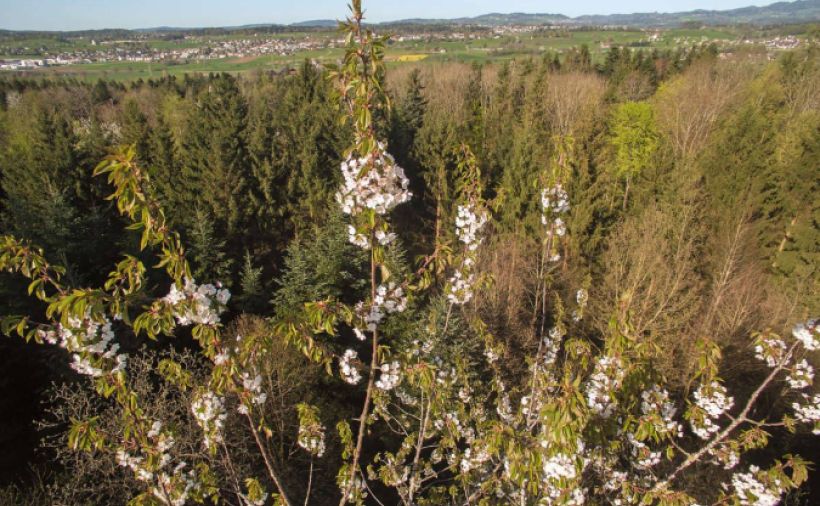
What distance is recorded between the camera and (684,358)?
13773 mm

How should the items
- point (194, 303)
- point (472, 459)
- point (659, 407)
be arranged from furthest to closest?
1. point (472, 459)
2. point (659, 407)
3. point (194, 303)

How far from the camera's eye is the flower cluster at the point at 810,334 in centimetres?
404

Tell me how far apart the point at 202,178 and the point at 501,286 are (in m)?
14.4

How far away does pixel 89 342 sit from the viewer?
314cm

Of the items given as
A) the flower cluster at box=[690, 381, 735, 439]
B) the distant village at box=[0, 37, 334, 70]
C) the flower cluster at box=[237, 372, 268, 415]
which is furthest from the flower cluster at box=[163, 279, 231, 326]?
the distant village at box=[0, 37, 334, 70]

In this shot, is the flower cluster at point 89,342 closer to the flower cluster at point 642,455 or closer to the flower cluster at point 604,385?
the flower cluster at point 604,385

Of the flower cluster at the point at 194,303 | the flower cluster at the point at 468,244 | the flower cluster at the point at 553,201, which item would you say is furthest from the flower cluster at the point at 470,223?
the flower cluster at the point at 194,303

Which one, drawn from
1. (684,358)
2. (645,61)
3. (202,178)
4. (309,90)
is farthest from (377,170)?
(645,61)

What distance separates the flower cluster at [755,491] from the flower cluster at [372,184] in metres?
4.26

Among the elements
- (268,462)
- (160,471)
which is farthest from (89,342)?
(160,471)

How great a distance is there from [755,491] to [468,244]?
3570 mm

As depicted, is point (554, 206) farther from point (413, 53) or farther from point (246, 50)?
point (246, 50)

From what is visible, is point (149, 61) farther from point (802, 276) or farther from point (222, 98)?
point (802, 276)

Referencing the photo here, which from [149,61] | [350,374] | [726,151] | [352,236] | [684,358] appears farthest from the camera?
[149,61]
